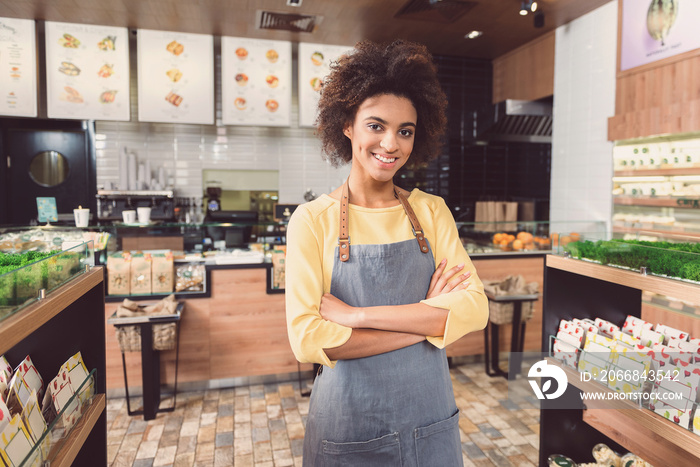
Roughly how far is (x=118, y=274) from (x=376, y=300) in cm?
263

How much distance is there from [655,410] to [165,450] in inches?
95.0

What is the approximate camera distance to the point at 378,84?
49.7 inches

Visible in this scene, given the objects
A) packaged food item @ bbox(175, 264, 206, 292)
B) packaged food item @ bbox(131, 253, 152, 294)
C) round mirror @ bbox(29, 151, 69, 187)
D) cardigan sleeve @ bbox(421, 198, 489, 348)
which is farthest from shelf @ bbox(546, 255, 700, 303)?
round mirror @ bbox(29, 151, 69, 187)

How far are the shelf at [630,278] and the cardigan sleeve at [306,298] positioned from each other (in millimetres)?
1025

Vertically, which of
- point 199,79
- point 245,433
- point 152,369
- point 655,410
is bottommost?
point 245,433

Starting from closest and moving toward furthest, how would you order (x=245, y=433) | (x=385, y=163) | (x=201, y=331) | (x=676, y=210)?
(x=385, y=163)
(x=245, y=433)
(x=201, y=331)
(x=676, y=210)

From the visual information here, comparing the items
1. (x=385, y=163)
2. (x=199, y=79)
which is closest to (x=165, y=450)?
(x=385, y=163)

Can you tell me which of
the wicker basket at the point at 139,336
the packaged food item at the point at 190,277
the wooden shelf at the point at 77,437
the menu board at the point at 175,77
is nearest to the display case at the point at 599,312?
the wooden shelf at the point at 77,437

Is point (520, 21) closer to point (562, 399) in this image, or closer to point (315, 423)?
point (562, 399)

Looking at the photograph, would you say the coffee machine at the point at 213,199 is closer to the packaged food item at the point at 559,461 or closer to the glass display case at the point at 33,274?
the glass display case at the point at 33,274

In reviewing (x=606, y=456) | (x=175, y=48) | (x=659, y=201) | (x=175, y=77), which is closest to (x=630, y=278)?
(x=606, y=456)

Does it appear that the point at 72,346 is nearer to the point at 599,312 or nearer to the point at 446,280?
the point at 446,280

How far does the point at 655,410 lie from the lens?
1.46m

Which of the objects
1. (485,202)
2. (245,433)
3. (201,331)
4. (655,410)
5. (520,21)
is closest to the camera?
(655,410)
